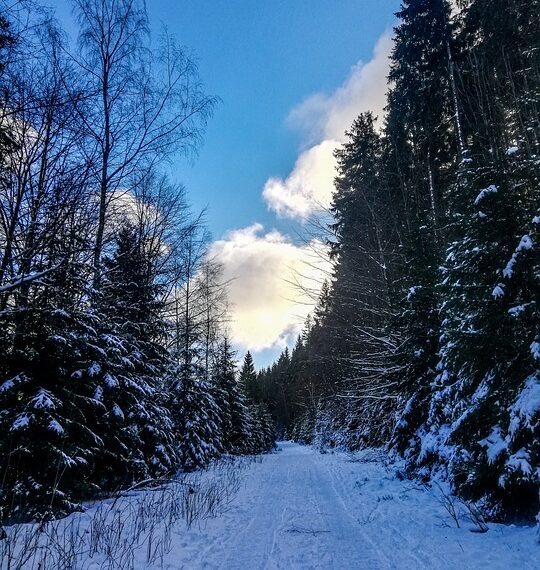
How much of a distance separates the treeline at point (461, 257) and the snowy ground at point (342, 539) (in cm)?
77

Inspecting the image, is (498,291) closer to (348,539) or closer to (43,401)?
(348,539)

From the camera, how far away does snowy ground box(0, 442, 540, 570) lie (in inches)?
172

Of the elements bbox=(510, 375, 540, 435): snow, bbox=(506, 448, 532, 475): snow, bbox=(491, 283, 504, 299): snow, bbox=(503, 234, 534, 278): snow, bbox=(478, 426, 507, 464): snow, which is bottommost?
bbox=(506, 448, 532, 475): snow

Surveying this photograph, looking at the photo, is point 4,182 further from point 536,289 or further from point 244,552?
point 536,289

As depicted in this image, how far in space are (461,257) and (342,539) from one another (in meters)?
4.91

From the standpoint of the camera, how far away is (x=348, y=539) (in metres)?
5.39

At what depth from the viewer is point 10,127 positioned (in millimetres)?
5242

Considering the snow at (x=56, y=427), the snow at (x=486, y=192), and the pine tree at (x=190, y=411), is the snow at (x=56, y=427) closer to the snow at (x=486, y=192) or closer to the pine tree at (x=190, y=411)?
the snow at (x=486, y=192)

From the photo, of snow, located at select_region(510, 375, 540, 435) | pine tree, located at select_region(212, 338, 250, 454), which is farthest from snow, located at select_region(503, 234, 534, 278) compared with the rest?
pine tree, located at select_region(212, 338, 250, 454)

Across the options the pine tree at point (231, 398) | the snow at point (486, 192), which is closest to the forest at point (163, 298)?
the snow at point (486, 192)

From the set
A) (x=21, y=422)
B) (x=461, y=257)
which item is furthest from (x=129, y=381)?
(x=461, y=257)

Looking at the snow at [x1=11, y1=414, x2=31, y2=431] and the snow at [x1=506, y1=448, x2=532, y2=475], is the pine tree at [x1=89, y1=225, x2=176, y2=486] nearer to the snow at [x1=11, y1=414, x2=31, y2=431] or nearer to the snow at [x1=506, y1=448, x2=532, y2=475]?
the snow at [x1=11, y1=414, x2=31, y2=431]

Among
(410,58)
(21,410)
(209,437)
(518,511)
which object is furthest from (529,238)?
(209,437)

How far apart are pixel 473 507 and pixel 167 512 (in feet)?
17.5
